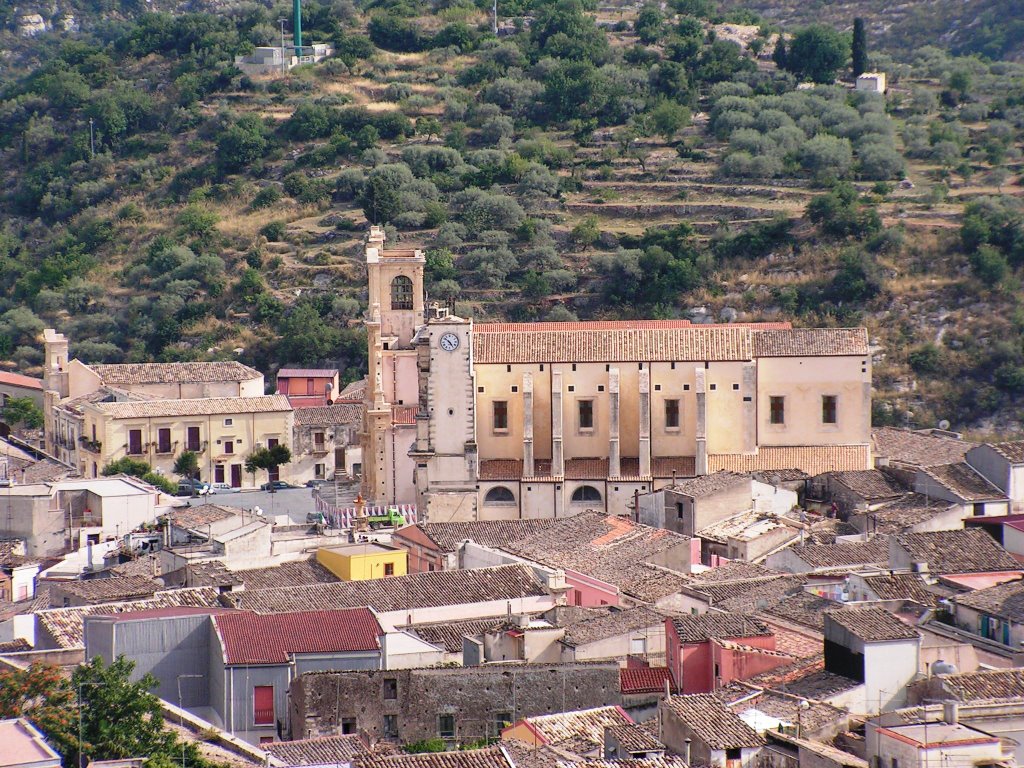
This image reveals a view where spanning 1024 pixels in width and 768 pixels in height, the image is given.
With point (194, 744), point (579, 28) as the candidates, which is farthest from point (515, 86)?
point (194, 744)

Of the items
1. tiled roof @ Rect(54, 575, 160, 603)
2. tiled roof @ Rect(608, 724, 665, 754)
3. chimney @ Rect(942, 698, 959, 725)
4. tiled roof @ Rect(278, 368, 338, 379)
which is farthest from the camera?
tiled roof @ Rect(278, 368, 338, 379)

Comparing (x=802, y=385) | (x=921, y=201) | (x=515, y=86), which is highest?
(x=515, y=86)

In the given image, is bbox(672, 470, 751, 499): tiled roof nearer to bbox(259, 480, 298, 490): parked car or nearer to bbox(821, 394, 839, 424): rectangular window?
bbox(821, 394, 839, 424): rectangular window

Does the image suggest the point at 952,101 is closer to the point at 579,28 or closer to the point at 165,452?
the point at 579,28

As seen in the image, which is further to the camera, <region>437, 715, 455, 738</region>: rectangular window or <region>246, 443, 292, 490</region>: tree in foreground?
<region>246, 443, 292, 490</region>: tree in foreground

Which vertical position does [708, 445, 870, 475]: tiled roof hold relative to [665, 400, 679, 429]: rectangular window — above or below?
below

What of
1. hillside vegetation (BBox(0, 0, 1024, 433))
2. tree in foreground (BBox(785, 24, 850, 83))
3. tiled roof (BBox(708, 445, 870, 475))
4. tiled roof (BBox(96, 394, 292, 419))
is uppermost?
tree in foreground (BBox(785, 24, 850, 83))

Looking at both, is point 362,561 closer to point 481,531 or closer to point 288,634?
point 481,531

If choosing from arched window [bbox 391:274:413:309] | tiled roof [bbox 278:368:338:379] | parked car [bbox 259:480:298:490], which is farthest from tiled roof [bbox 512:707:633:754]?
tiled roof [bbox 278:368:338:379]
